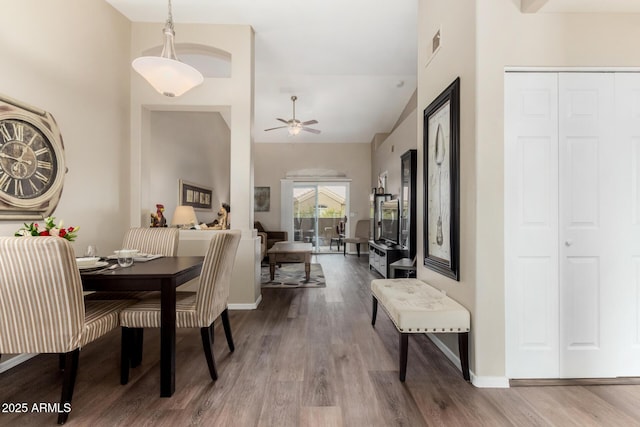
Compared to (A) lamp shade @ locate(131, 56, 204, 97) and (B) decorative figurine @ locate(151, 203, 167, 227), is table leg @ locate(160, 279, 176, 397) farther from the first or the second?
(B) decorative figurine @ locate(151, 203, 167, 227)

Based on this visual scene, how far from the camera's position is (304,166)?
9.28 metres

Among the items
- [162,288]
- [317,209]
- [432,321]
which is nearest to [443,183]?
[432,321]

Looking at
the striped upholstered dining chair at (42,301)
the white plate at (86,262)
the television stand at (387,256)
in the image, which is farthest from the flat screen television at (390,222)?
the striped upholstered dining chair at (42,301)

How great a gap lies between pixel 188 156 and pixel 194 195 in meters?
0.79

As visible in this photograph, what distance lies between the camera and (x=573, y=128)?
212cm

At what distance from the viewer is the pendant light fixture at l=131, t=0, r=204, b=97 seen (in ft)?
7.05

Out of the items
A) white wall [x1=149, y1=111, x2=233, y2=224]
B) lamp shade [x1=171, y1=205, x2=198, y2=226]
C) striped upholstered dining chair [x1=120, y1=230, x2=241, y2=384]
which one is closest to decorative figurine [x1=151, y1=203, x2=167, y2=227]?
lamp shade [x1=171, y1=205, x2=198, y2=226]

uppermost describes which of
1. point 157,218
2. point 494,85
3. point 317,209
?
point 494,85

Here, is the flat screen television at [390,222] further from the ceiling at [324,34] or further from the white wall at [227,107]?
the white wall at [227,107]

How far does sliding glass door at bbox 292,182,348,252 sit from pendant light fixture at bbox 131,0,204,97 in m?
7.00

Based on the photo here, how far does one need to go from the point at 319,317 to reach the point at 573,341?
2232mm

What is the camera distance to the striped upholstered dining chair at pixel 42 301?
154 centimetres

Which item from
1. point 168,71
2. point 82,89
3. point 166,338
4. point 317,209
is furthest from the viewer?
point 317,209

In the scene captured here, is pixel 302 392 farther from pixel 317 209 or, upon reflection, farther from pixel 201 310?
pixel 317 209
